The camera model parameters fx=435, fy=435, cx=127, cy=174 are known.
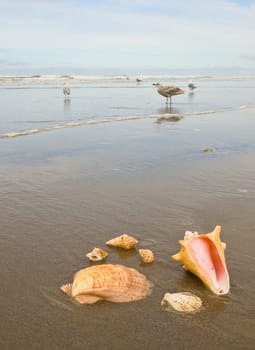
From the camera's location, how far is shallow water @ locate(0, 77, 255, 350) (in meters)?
3.62

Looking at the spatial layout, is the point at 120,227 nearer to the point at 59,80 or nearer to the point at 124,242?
the point at 124,242

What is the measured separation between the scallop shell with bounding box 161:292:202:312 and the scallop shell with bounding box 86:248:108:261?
3.39 feet

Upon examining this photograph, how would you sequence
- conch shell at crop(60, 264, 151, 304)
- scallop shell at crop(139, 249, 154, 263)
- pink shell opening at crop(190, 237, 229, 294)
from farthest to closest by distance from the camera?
scallop shell at crop(139, 249, 154, 263)
pink shell opening at crop(190, 237, 229, 294)
conch shell at crop(60, 264, 151, 304)

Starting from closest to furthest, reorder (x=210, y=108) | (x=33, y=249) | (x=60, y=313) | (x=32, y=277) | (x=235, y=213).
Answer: (x=60, y=313) < (x=32, y=277) < (x=33, y=249) < (x=235, y=213) < (x=210, y=108)

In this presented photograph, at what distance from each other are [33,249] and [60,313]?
1.43 m

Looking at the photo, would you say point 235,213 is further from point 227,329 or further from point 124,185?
point 227,329

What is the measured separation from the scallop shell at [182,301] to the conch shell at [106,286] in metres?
0.24

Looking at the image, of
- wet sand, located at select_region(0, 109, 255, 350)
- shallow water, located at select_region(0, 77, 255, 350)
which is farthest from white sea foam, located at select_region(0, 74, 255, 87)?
wet sand, located at select_region(0, 109, 255, 350)

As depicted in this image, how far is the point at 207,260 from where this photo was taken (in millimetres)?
4414

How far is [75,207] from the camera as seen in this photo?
6.62 m

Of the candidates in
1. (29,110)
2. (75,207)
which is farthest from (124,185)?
(29,110)

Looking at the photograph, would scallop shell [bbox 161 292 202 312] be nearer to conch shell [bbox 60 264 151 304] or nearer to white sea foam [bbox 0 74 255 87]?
conch shell [bbox 60 264 151 304]

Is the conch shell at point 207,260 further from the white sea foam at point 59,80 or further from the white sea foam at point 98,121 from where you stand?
the white sea foam at point 59,80

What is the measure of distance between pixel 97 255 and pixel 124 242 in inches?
17.1
